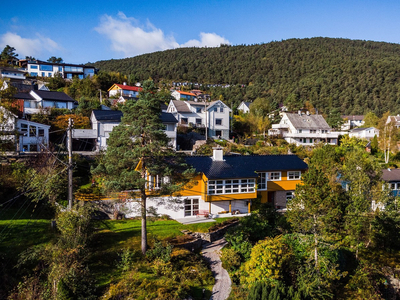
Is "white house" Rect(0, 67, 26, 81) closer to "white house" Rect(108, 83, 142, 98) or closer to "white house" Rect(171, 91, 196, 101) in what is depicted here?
"white house" Rect(108, 83, 142, 98)

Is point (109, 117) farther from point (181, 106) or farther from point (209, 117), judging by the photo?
point (209, 117)

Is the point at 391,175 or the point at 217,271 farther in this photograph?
the point at 391,175

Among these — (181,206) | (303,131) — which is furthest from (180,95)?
(181,206)

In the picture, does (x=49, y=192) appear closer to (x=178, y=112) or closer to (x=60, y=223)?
(x=60, y=223)

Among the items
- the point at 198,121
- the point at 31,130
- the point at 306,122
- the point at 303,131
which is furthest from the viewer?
the point at 306,122

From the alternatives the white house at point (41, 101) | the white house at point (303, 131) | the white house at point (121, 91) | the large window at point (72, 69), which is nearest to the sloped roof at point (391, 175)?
the white house at point (303, 131)

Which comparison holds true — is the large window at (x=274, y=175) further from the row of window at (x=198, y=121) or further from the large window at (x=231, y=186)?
the row of window at (x=198, y=121)

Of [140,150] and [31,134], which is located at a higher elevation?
[31,134]
